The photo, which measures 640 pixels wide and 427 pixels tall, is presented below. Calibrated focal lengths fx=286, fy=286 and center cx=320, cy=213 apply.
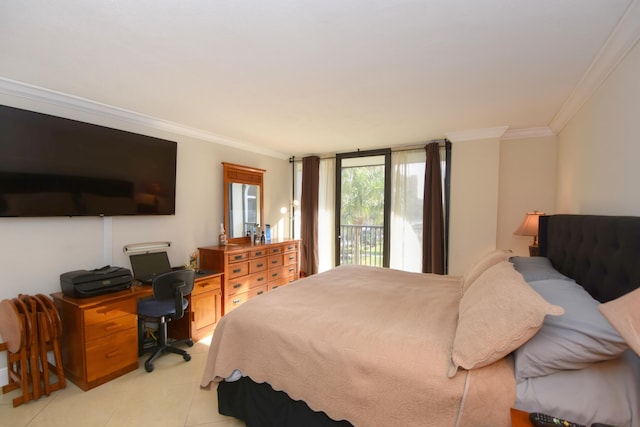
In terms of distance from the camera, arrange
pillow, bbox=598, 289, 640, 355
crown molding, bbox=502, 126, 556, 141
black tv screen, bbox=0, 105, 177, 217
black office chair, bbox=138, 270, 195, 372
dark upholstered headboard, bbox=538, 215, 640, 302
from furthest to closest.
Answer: crown molding, bbox=502, 126, 556, 141 → black office chair, bbox=138, 270, 195, 372 → black tv screen, bbox=0, 105, 177, 217 → dark upholstered headboard, bbox=538, 215, 640, 302 → pillow, bbox=598, 289, 640, 355

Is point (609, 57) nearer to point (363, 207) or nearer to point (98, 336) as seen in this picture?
point (363, 207)

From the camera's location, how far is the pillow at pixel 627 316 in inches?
28.7

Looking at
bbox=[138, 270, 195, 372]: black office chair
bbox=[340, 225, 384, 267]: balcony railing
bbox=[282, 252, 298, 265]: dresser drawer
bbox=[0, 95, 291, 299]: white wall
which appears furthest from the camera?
bbox=[340, 225, 384, 267]: balcony railing

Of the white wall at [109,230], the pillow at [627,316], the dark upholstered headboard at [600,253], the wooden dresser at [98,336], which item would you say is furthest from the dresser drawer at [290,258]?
the pillow at [627,316]

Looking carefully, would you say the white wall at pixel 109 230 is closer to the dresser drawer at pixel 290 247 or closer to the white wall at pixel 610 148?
the dresser drawer at pixel 290 247

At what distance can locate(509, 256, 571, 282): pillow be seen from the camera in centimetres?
189

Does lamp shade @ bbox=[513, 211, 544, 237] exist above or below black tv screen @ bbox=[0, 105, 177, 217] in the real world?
below

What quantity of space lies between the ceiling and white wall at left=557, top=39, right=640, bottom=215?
13 cm

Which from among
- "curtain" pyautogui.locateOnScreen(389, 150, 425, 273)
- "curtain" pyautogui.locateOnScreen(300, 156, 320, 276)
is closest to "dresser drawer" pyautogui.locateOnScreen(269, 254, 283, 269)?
"curtain" pyautogui.locateOnScreen(300, 156, 320, 276)

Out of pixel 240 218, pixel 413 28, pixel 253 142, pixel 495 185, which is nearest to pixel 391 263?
pixel 495 185

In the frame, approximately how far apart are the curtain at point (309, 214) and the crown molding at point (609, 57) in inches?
135

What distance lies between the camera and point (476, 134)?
147 inches

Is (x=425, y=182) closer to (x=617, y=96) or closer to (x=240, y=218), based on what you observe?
(x=617, y=96)

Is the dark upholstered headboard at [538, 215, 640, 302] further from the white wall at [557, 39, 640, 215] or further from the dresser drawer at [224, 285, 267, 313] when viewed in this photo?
the dresser drawer at [224, 285, 267, 313]
